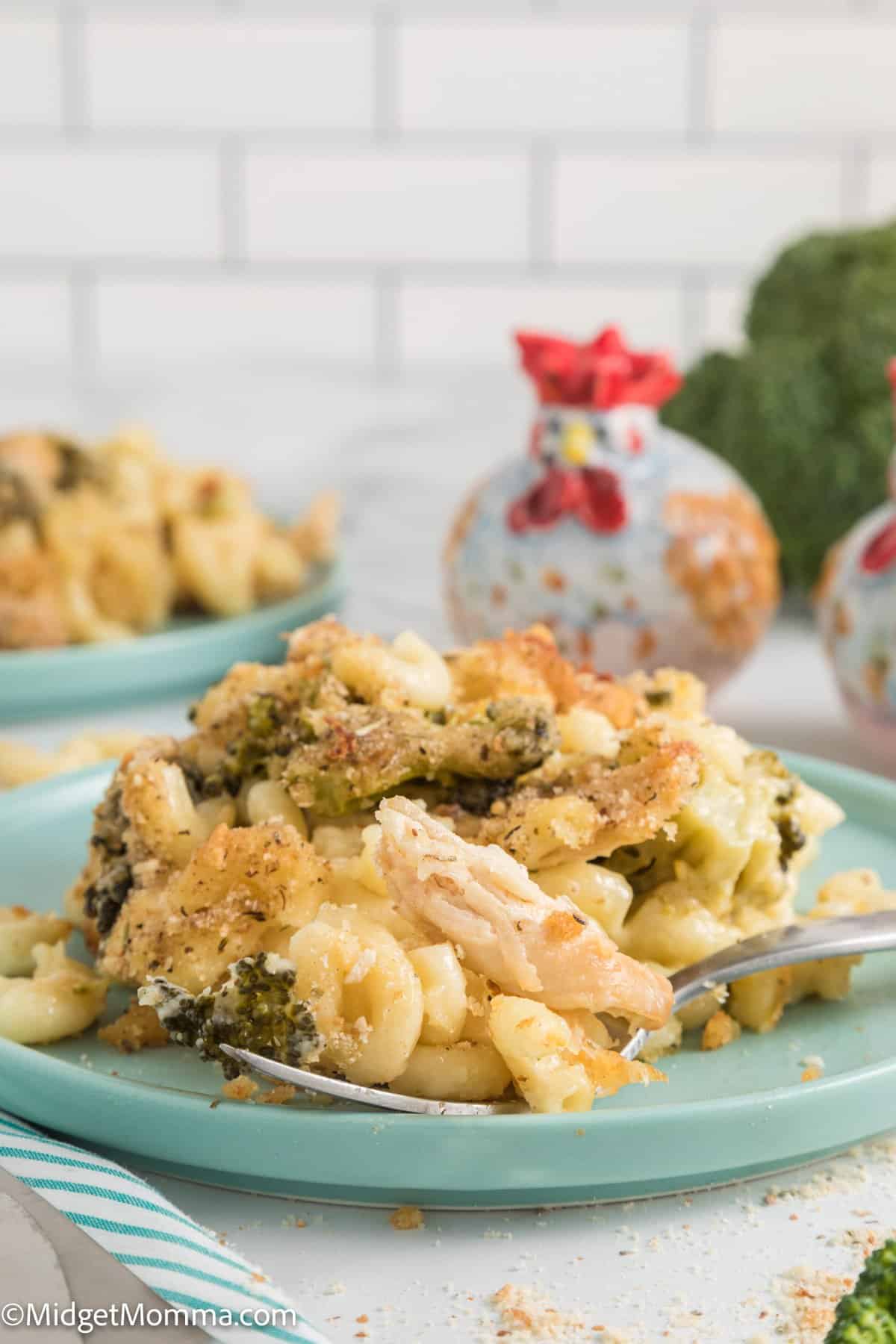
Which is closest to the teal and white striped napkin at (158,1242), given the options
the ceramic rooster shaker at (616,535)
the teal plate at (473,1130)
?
the teal plate at (473,1130)

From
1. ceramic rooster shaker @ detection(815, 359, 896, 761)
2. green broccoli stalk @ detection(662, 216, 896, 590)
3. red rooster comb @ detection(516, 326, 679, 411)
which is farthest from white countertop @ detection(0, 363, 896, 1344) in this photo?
green broccoli stalk @ detection(662, 216, 896, 590)

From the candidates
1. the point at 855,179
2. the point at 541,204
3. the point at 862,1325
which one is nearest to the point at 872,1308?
the point at 862,1325

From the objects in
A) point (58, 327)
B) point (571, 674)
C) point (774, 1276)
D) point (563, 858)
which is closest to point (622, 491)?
point (571, 674)

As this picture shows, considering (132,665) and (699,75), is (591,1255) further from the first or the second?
(699,75)

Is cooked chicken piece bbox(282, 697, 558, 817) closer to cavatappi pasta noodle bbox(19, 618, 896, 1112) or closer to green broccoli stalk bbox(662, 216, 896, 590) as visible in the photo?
cavatappi pasta noodle bbox(19, 618, 896, 1112)

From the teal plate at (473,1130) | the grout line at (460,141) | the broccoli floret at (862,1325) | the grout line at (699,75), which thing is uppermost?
the grout line at (699,75)

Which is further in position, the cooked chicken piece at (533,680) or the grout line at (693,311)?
the grout line at (693,311)

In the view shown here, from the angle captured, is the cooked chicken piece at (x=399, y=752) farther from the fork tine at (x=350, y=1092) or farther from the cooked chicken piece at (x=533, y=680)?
the fork tine at (x=350, y=1092)

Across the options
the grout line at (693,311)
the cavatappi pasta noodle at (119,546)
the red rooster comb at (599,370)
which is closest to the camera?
the red rooster comb at (599,370)
